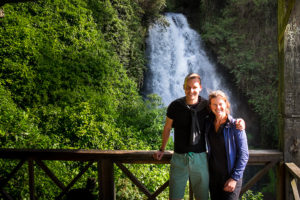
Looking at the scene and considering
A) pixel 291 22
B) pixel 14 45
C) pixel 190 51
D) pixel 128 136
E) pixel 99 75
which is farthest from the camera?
pixel 190 51

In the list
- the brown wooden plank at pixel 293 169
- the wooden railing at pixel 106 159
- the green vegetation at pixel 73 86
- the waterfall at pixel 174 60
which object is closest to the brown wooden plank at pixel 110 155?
the wooden railing at pixel 106 159

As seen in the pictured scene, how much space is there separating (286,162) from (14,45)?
597cm

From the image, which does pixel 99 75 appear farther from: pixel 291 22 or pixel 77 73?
pixel 291 22

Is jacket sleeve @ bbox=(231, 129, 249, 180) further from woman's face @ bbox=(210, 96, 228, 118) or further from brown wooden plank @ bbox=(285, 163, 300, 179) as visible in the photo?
brown wooden plank @ bbox=(285, 163, 300, 179)

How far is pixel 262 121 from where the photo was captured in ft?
44.3

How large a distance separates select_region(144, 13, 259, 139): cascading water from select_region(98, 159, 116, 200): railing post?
33.9 feet

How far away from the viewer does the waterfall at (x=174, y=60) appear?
44.6 ft

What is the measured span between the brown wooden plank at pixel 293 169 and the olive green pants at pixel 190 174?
0.79 m

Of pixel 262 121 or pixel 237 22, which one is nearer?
pixel 262 121

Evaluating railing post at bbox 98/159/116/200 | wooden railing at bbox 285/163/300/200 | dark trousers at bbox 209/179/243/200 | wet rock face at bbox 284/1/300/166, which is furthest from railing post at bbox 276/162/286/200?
railing post at bbox 98/159/116/200

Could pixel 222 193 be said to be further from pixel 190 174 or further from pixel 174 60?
pixel 174 60

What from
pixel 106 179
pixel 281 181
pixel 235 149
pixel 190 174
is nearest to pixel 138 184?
pixel 106 179

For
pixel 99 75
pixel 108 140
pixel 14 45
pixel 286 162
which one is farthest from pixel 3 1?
pixel 99 75

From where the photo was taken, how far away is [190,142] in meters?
2.35
